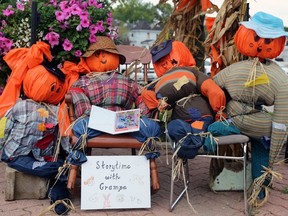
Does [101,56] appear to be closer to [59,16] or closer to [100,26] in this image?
[100,26]

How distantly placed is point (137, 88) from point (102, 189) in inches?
42.8

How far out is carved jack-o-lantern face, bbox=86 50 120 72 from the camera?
13.1 feet

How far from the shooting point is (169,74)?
142 inches

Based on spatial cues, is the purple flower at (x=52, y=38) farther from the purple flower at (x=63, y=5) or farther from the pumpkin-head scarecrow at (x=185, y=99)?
the pumpkin-head scarecrow at (x=185, y=99)

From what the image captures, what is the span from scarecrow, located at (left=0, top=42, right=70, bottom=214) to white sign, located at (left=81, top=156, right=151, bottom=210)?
0.28 meters

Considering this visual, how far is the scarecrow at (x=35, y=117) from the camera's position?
11.8 ft

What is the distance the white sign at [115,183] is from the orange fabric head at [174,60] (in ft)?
2.88

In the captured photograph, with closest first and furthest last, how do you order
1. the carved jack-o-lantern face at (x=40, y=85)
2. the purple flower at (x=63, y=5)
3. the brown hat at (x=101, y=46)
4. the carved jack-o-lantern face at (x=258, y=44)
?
the carved jack-o-lantern face at (x=258, y=44)
the carved jack-o-lantern face at (x=40, y=85)
the brown hat at (x=101, y=46)
the purple flower at (x=63, y=5)

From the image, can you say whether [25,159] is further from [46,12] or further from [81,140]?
[46,12]

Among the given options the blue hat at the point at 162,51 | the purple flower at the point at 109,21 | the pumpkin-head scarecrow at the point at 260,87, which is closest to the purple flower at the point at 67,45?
the purple flower at the point at 109,21

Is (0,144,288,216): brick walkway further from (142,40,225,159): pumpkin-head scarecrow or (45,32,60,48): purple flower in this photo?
(45,32,60,48): purple flower

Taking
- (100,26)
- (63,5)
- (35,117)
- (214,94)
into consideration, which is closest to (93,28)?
(100,26)

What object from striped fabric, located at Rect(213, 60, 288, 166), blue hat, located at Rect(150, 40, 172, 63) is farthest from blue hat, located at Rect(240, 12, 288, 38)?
blue hat, located at Rect(150, 40, 172, 63)

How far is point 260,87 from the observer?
3.37m
